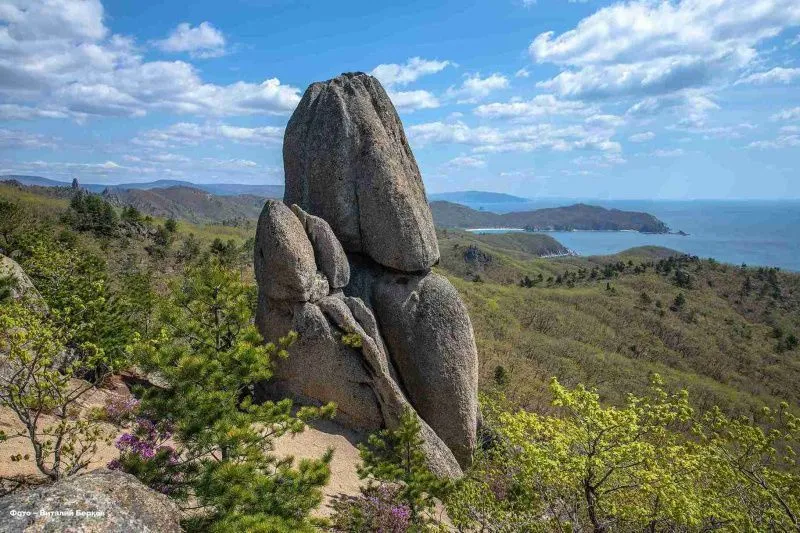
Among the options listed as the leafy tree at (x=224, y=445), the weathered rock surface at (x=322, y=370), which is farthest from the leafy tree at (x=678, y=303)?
the leafy tree at (x=224, y=445)

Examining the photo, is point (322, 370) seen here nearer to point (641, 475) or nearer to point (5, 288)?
point (641, 475)

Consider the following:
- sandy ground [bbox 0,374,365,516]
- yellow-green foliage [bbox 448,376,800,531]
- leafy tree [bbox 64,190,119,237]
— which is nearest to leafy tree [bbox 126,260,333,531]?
sandy ground [bbox 0,374,365,516]

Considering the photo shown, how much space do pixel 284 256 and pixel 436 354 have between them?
574 centimetres

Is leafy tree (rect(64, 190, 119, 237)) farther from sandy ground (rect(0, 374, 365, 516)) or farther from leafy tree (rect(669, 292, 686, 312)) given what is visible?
leafy tree (rect(669, 292, 686, 312))

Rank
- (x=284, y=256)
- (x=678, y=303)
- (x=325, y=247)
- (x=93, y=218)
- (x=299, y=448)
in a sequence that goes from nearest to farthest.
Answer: (x=299, y=448) < (x=284, y=256) < (x=325, y=247) < (x=93, y=218) < (x=678, y=303)

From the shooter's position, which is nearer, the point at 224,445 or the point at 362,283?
the point at 224,445

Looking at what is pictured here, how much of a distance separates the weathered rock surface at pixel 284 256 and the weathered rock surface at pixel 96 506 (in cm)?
790

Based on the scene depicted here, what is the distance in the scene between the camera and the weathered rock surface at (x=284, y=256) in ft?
47.9

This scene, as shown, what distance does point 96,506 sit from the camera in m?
6.41

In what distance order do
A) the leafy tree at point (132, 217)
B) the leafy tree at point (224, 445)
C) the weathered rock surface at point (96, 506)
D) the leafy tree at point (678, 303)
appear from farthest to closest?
the leafy tree at point (678, 303) → the leafy tree at point (132, 217) → the leafy tree at point (224, 445) → the weathered rock surface at point (96, 506)

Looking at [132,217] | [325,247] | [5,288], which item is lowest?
[5,288]

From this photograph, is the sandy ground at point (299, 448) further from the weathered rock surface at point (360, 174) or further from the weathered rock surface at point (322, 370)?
the weathered rock surface at point (360, 174)

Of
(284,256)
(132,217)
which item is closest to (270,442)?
(284,256)

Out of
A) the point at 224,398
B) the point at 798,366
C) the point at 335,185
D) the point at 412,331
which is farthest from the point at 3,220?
the point at 798,366
